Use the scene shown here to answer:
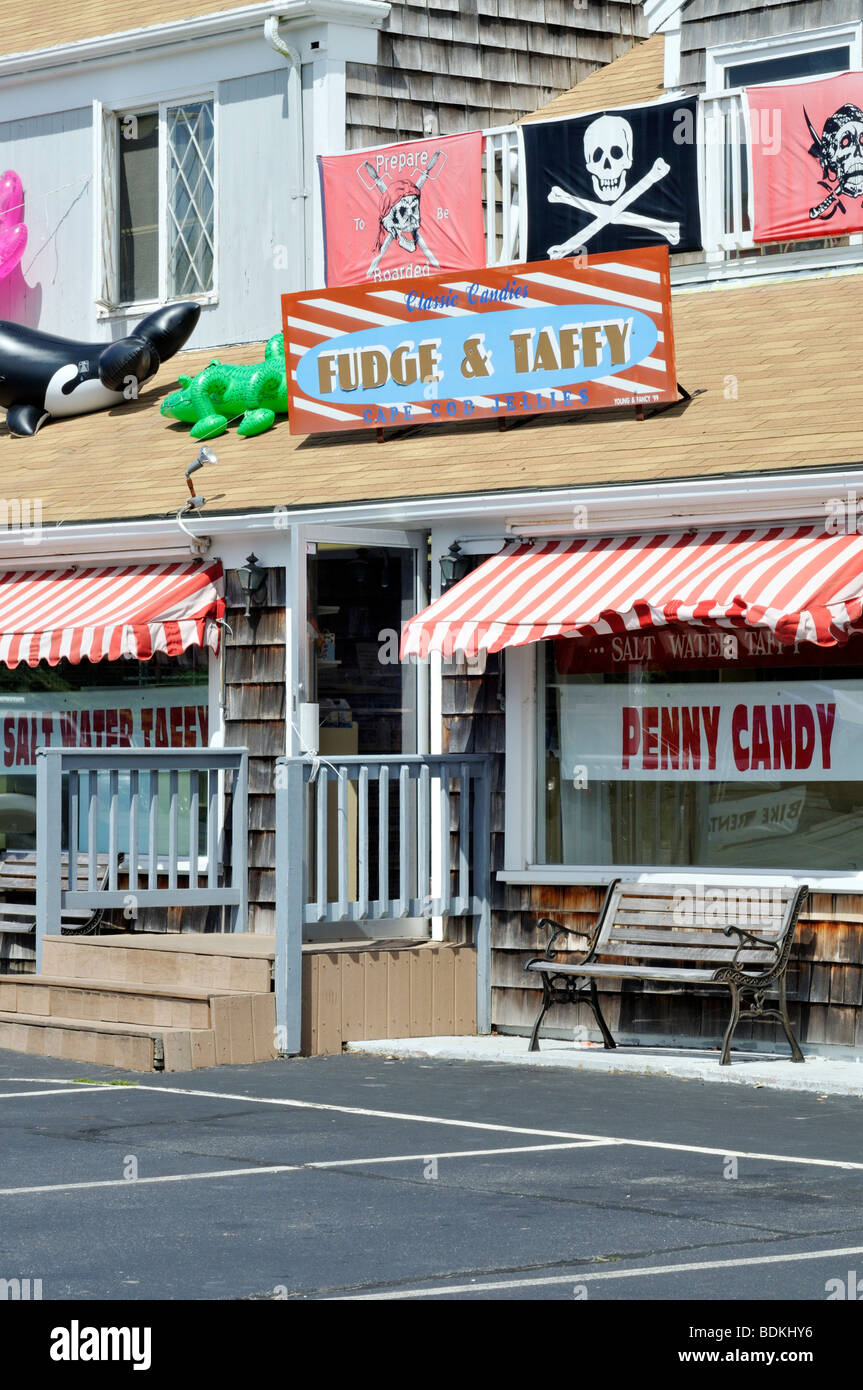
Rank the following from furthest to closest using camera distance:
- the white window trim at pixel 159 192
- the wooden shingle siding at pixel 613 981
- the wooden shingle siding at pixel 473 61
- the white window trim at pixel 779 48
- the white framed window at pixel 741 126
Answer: the white window trim at pixel 159 192 < the wooden shingle siding at pixel 473 61 < the white window trim at pixel 779 48 < the white framed window at pixel 741 126 < the wooden shingle siding at pixel 613 981

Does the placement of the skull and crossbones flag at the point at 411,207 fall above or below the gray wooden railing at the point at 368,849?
above

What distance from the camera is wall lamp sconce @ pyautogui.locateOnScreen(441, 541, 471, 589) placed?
11.5 metres

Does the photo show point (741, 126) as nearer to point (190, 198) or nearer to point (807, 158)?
point (807, 158)

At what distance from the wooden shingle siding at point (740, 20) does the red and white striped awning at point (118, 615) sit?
17.6 ft

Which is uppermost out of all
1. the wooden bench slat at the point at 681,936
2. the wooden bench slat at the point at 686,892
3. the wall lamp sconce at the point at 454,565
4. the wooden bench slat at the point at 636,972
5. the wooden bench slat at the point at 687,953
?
the wall lamp sconce at the point at 454,565

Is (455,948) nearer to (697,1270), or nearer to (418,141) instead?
(697,1270)

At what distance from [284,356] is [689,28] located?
13.2 ft

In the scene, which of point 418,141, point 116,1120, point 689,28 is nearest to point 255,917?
point 116,1120

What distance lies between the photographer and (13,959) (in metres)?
13.4

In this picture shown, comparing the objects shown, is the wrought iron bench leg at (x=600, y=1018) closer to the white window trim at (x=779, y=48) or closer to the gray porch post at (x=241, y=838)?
the gray porch post at (x=241, y=838)

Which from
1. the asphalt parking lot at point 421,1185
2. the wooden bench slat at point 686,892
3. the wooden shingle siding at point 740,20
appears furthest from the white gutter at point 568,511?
the wooden shingle siding at point 740,20

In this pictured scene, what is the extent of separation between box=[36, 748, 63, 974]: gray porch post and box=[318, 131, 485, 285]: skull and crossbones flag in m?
4.94

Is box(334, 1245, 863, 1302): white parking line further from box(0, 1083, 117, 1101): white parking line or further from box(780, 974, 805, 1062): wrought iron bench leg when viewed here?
box(0, 1083, 117, 1101): white parking line

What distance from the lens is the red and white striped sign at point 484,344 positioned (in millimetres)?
11359
